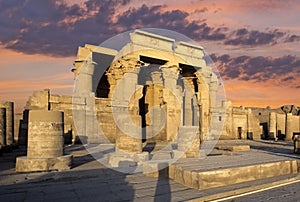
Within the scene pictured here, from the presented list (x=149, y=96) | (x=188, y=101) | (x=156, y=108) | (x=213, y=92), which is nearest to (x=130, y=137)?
(x=156, y=108)

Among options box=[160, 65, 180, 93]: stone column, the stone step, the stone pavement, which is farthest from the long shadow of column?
box=[160, 65, 180, 93]: stone column

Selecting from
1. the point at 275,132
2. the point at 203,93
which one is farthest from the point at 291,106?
the point at 203,93

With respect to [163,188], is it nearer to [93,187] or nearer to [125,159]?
[93,187]

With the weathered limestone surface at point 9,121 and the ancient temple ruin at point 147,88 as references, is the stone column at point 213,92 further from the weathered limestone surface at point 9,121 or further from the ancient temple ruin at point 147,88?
the weathered limestone surface at point 9,121

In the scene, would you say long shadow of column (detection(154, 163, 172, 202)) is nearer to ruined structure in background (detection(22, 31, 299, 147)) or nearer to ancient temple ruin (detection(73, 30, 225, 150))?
ancient temple ruin (detection(73, 30, 225, 150))

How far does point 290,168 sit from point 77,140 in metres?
13.6

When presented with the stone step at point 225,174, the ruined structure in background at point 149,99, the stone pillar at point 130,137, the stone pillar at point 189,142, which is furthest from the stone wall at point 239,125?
the stone step at point 225,174

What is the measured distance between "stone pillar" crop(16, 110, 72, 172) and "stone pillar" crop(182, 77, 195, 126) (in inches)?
720

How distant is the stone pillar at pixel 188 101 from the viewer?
27.8m

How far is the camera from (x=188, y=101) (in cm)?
2872

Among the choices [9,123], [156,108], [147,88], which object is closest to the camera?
[9,123]

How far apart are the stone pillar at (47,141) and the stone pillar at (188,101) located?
60.0 ft

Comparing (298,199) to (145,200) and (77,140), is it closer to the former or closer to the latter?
(145,200)

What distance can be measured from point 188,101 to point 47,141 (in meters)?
20.0
